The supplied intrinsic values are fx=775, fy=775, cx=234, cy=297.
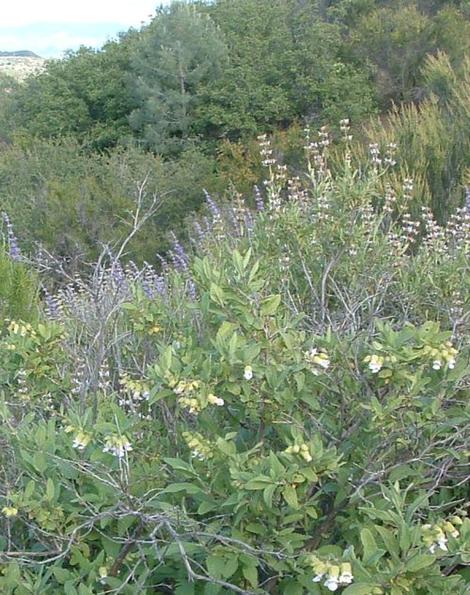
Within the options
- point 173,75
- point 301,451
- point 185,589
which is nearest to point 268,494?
point 301,451

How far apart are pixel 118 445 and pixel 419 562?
28.9 inches

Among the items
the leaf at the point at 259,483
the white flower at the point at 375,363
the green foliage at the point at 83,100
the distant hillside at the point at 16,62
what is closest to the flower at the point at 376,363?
the white flower at the point at 375,363

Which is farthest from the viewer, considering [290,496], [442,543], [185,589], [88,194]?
[88,194]

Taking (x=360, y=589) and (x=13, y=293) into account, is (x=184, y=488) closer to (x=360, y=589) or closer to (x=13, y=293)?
(x=360, y=589)

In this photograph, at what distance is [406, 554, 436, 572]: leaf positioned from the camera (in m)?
1.61

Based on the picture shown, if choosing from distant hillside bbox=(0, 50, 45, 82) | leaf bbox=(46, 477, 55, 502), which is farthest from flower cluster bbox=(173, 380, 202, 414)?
distant hillside bbox=(0, 50, 45, 82)

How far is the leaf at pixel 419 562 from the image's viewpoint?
161 centimetres

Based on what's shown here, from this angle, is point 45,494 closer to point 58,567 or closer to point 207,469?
point 58,567

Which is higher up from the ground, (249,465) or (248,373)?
(248,373)

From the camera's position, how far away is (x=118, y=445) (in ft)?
6.10

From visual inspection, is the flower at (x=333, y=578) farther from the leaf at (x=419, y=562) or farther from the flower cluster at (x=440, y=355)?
the flower cluster at (x=440, y=355)

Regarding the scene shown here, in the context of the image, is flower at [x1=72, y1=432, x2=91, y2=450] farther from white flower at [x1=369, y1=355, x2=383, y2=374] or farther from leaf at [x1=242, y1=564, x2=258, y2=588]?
white flower at [x1=369, y1=355, x2=383, y2=374]

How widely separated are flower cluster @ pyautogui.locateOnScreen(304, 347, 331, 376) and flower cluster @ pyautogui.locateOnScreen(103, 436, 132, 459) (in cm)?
50

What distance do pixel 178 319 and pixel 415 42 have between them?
17367 millimetres
